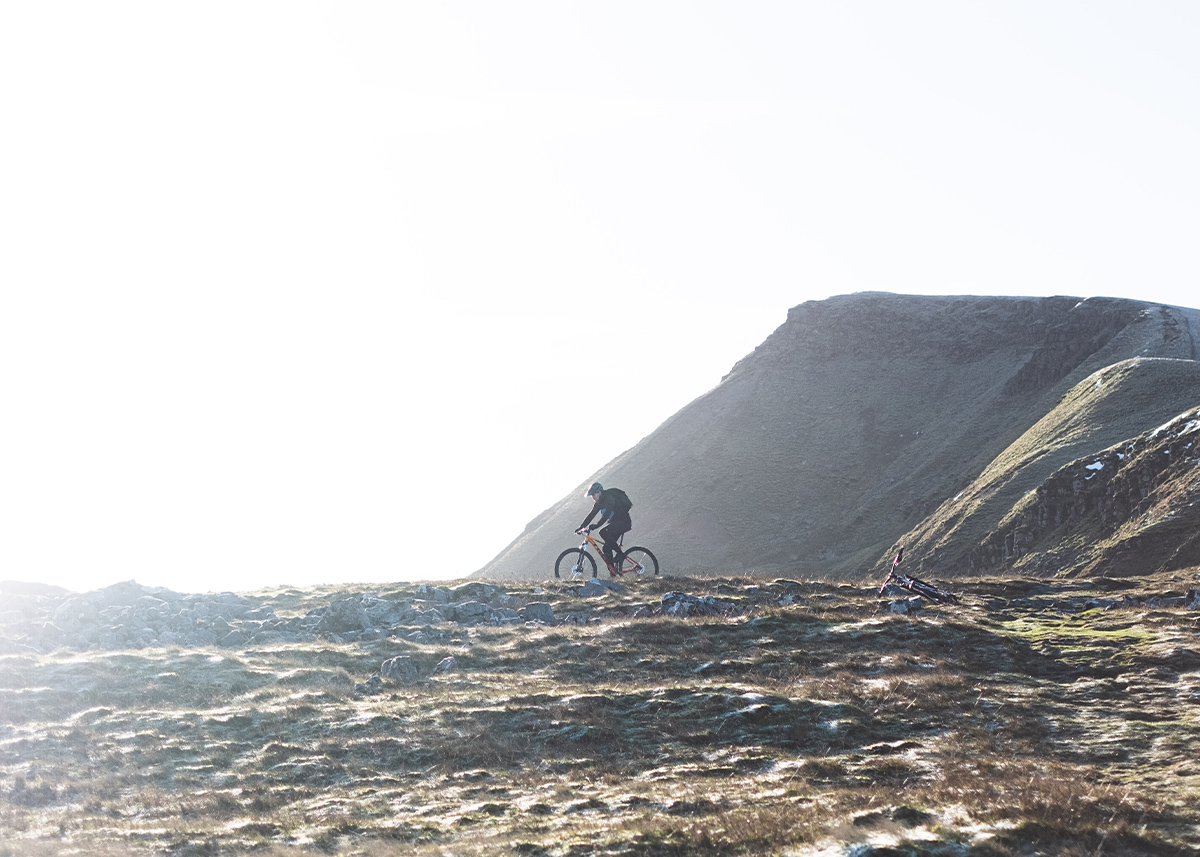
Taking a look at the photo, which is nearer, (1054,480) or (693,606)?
(693,606)

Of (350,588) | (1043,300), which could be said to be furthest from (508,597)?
(1043,300)

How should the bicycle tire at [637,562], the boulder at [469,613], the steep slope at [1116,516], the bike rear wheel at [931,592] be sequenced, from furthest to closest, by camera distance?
1. the steep slope at [1116,516]
2. the bicycle tire at [637,562]
3. the boulder at [469,613]
4. the bike rear wheel at [931,592]

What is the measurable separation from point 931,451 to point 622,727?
84882 millimetres

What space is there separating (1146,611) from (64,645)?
2517cm

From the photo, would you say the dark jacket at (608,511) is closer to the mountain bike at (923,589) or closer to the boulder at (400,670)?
the mountain bike at (923,589)

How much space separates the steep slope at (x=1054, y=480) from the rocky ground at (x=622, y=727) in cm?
3057

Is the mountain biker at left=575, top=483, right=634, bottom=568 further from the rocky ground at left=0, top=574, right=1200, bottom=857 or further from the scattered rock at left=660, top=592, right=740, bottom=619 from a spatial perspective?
the scattered rock at left=660, top=592, right=740, bottom=619

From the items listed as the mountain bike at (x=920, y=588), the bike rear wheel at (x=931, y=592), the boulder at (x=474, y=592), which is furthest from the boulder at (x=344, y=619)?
the bike rear wheel at (x=931, y=592)

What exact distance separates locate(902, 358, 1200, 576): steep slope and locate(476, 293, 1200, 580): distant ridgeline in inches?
6.5

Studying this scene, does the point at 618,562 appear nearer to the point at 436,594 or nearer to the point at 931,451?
the point at 436,594

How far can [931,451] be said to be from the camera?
91.9m

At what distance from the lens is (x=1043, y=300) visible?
10806 cm

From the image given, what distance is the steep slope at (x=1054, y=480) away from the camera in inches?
2019

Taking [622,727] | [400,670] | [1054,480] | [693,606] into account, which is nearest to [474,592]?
[693,606]
